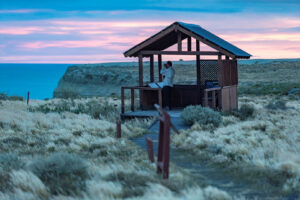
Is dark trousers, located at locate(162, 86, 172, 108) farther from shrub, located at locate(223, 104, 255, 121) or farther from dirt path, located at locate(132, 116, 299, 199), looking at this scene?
dirt path, located at locate(132, 116, 299, 199)

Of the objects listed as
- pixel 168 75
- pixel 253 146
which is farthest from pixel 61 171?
pixel 168 75

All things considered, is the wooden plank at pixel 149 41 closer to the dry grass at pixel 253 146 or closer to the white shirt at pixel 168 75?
the white shirt at pixel 168 75

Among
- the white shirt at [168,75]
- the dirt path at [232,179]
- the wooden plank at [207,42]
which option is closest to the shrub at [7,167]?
the dirt path at [232,179]

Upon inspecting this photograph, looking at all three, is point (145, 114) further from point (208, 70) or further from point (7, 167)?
point (7, 167)

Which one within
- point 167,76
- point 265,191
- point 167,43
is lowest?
point 265,191

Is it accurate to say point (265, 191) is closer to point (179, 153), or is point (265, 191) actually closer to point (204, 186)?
point (204, 186)

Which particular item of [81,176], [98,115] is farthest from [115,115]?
[81,176]

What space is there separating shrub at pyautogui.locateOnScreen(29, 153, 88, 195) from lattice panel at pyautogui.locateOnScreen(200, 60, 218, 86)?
36.8ft

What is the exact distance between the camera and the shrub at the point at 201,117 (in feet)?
45.1

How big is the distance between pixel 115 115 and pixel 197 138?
7273mm

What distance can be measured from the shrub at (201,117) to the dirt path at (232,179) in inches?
156

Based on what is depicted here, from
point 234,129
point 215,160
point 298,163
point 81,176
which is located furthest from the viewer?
point 234,129

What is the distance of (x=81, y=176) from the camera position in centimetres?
746

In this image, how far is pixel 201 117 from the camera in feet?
45.5
